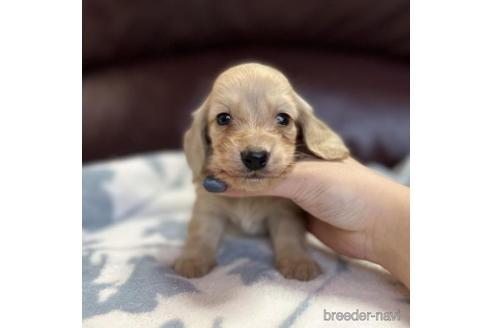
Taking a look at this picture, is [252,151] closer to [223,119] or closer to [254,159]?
[254,159]

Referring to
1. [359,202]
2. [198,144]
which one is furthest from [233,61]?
[359,202]

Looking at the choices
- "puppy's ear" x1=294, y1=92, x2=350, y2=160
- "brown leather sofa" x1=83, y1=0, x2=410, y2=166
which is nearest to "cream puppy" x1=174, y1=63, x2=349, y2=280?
"puppy's ear" x1=294, y1=92, x2=350, y2=160

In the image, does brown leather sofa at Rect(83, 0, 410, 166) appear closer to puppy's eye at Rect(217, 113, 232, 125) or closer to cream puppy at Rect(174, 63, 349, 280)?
cream puppy at Rect(174, 63, 349, 280)

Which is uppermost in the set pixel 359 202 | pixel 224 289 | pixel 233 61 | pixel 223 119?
pixel 233 61

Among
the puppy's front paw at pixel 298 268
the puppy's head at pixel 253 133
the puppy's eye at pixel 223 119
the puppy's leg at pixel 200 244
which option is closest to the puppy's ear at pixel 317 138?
the puppy's head at pixel 253 133

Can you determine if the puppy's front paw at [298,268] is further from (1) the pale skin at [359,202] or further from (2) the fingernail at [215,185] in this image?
(2) the fingernail at [215,185]
